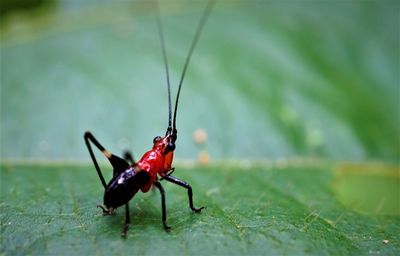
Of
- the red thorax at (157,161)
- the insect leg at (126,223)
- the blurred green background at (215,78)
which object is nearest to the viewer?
the insect leg at (126,223)

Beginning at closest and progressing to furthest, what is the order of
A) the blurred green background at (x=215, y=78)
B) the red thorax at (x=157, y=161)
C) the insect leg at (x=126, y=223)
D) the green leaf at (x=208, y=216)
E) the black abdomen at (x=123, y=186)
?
the green leaf at (x=208, y=216) → the insect leg at (x=126, y=223) → the black abdomen at (x=123, y=186) → the red thorax at (x=157, y=161) → the blurred green background at (x=215, y=78)

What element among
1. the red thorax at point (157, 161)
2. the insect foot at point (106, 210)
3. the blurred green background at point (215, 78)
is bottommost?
the insect foot at point (106, 210)

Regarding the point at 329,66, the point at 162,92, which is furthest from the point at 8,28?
the point at 329,66

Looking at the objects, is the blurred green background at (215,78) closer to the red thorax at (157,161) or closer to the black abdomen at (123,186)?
the red thorax at (157,161)

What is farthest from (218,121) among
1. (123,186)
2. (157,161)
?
(123,186)

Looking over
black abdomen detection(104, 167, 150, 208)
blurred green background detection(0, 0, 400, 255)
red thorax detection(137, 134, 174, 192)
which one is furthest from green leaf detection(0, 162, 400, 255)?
red thorax detection(137, 134, 174, 192)

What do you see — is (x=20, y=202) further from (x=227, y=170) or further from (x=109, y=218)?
(x=227, y=170)

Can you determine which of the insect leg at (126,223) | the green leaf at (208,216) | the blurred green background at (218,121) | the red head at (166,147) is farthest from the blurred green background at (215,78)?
the insect leg at (126,223)
